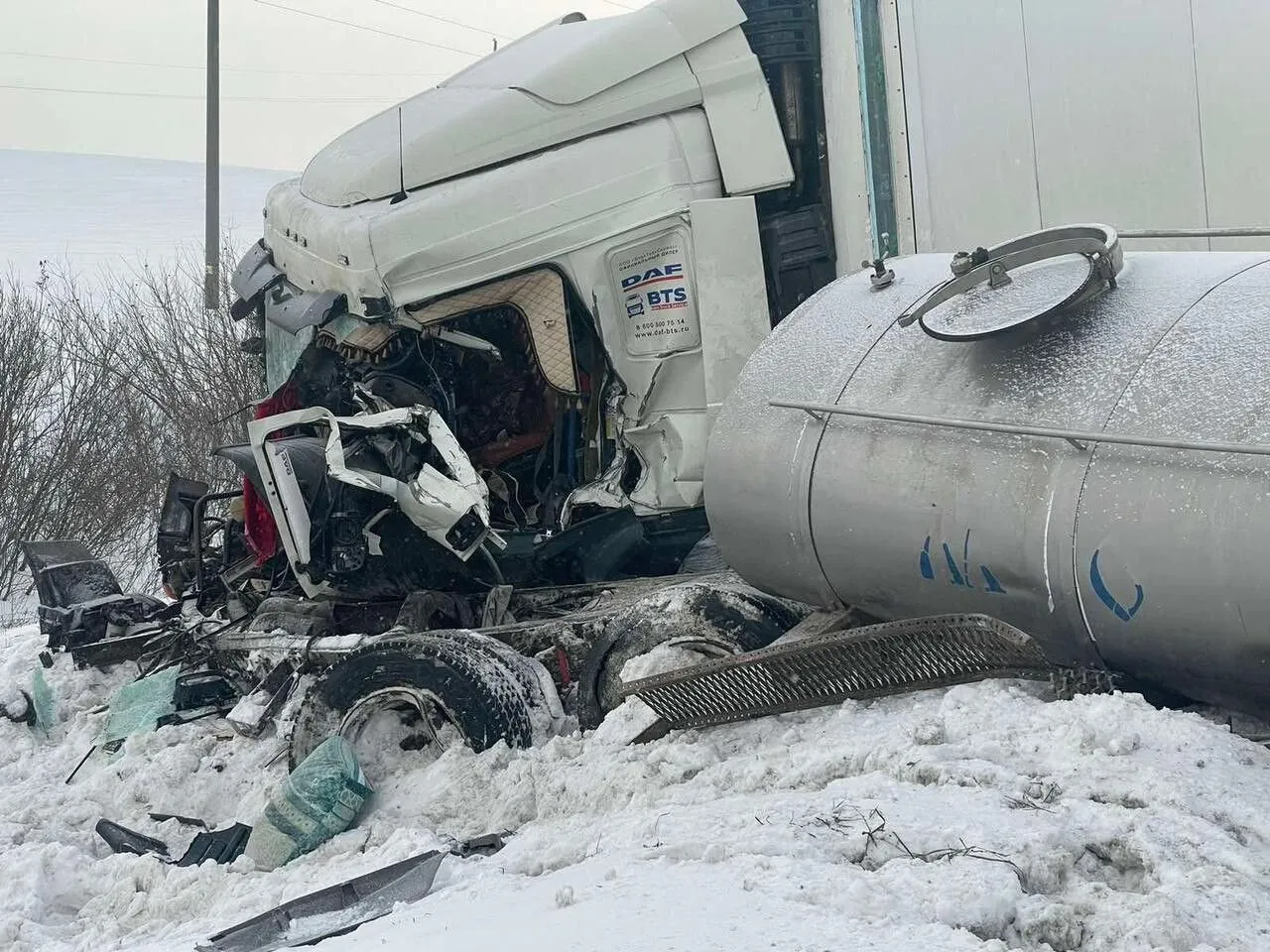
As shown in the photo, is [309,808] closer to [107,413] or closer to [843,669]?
[843,669]

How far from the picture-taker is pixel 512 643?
202 inches

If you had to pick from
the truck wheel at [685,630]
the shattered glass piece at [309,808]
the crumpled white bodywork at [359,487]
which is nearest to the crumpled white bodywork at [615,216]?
the crumpled white bodywork at [359,487]

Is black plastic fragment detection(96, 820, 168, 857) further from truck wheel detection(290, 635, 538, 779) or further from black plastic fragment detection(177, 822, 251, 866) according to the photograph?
truck wheel detection(290, 635, 538, 779)

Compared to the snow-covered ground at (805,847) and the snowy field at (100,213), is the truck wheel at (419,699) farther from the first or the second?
the snowy field at (100,213)

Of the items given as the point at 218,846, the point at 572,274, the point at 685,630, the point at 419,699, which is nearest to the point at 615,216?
the point at 572,274

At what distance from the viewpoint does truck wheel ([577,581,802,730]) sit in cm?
459

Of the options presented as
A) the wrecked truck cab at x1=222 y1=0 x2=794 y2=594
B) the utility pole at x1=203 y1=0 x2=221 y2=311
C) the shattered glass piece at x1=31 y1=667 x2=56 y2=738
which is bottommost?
the shattered glass piece at x1=31 y1=667 x2=56 y2=738

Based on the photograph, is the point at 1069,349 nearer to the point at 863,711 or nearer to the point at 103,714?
the point at 863,711

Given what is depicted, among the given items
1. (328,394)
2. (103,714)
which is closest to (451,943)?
(103,714)

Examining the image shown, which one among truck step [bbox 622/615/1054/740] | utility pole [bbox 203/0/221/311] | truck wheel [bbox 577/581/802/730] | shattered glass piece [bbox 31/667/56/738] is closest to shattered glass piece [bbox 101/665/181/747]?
shattered glass piece [bbox 31/667/56/738]

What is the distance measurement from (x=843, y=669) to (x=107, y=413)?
11.4m

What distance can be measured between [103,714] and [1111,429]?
14.1 feet

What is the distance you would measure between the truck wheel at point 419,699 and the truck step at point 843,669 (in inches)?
21.8

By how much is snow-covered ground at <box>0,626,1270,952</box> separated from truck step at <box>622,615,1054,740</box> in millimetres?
54
